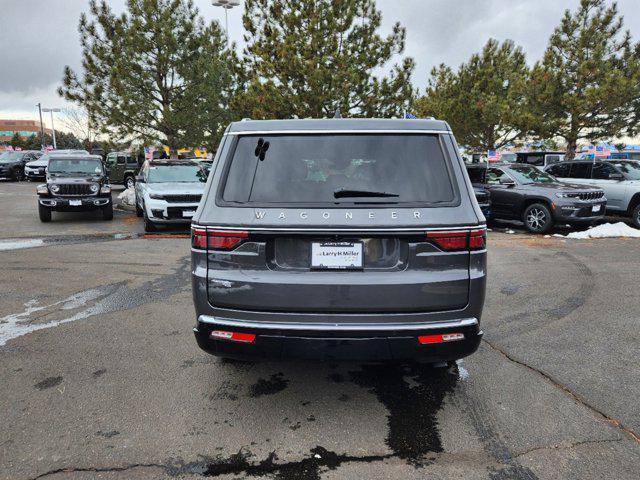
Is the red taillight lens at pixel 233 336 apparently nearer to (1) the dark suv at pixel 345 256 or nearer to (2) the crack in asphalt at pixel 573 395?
(1) the dark suv at pixel 345 256

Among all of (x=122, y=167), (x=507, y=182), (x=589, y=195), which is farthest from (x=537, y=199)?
(x=122, y=167)

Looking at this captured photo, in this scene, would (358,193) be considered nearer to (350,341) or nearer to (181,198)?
(350,341)

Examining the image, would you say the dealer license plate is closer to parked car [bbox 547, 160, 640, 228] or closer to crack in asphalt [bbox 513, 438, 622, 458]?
crack in asphalt [bbox 513, 438, 622, 458]

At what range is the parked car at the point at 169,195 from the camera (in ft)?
36.4

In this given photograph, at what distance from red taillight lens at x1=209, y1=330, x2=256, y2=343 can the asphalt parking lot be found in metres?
0.59

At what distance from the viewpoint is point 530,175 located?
12.6m

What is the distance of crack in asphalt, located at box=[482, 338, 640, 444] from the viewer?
118 inches

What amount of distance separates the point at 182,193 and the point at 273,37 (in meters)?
8.89

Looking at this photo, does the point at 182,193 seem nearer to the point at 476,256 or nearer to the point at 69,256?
the point at 69,256

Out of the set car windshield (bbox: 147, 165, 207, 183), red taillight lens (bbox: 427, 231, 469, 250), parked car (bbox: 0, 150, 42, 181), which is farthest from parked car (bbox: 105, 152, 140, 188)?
red taillight lens (bbox: 427, 231, 469, 250)

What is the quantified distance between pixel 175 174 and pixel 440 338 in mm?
10726

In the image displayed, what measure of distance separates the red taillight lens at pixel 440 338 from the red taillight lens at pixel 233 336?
102cm

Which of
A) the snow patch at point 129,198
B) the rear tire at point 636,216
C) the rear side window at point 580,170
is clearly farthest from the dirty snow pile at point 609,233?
the snow patch at point 129,198

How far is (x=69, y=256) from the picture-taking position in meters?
8.54
